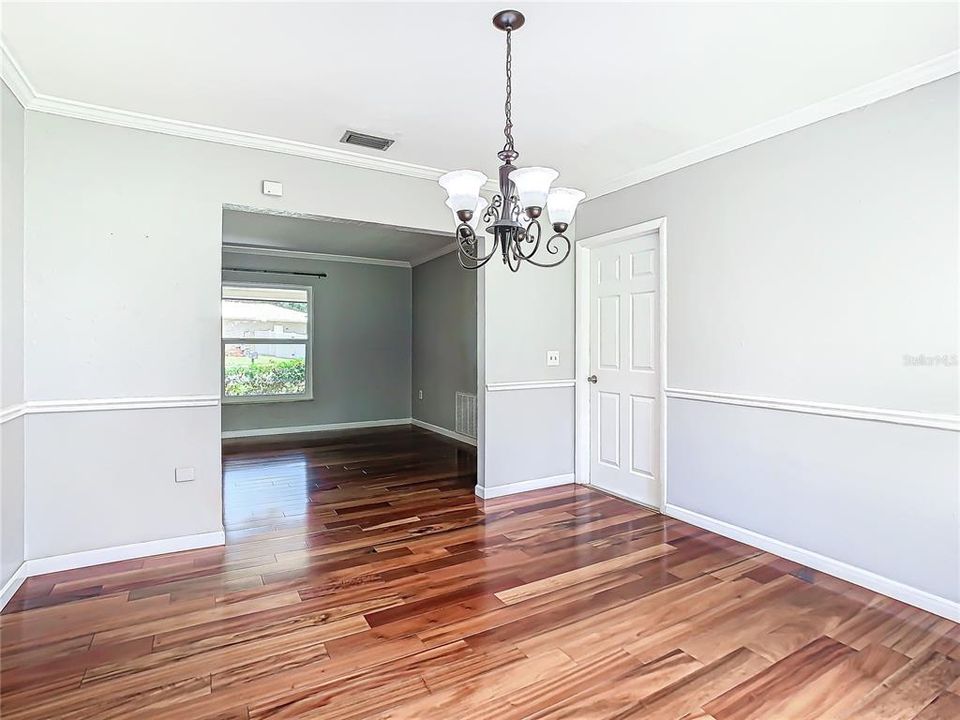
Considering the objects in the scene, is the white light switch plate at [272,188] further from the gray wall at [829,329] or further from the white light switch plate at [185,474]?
the gray wall at [829,329]

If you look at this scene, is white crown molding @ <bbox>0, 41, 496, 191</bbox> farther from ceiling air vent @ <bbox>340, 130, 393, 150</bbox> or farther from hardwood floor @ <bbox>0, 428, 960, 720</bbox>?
hardwood floor @ <bbox>0, 428, 960, 720</bbox>

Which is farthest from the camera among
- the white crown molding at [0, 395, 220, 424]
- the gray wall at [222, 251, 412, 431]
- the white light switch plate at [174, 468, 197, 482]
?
the gray wall at [222, 251, 412, 431]

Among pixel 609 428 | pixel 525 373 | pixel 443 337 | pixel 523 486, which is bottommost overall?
pixel 523 486

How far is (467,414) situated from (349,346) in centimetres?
222

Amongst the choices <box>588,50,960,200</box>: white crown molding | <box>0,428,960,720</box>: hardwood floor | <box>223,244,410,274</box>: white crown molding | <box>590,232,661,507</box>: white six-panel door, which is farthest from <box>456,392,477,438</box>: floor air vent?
<box>588,50,960,200</box>: white crown molding

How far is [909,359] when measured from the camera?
2.51m

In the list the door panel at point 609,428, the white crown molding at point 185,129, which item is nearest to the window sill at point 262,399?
the white crown molding at point 185,129

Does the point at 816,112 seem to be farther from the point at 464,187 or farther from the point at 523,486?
the point at 523,486

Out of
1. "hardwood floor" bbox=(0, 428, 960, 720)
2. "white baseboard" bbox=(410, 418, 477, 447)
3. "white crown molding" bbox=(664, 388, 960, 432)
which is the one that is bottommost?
"hardwood floor" bbox=(0, 428, 960, 720)

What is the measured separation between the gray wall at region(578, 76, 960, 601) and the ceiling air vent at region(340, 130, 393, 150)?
1909 millimetres

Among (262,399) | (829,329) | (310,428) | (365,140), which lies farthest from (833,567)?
(262,399)

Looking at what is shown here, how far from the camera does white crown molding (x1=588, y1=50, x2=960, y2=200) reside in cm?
239

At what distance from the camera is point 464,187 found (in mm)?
2098

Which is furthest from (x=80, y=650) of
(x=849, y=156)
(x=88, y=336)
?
(x=849, y=156)
